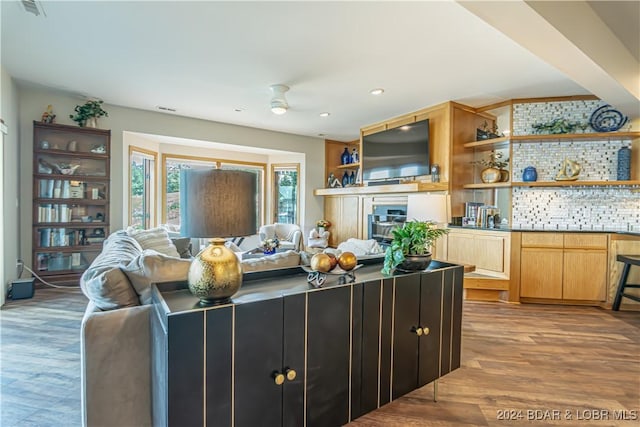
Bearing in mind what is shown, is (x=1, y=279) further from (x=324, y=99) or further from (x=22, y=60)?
(x=324, y=99)

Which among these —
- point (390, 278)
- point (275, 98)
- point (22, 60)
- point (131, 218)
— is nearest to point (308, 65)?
point (275, 98)

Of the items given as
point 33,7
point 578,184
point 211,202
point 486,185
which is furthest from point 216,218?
point 578,184

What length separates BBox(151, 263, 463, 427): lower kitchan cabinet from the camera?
3.82 ft

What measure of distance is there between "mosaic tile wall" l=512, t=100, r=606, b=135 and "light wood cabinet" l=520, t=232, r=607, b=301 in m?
1.40

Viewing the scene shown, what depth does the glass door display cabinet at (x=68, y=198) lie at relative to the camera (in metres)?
4.18

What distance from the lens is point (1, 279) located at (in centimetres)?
348

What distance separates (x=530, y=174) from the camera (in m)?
4.07

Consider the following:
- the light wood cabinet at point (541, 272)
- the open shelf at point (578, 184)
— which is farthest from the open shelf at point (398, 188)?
the light wood cabinet at point (541, 272)

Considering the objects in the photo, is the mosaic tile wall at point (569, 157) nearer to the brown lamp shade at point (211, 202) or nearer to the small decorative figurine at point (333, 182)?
the small decorative figurine at point (333, 182)

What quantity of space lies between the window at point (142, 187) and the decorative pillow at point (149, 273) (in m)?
3.93

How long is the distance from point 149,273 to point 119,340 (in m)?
0.34

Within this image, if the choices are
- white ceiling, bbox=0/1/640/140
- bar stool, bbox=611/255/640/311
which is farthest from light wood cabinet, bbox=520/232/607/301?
white ceiling, bbox=0/1/640/140

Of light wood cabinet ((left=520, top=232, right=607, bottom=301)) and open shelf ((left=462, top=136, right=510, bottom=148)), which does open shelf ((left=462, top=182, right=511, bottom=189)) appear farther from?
light wood cabinet ((left=520, top=232, right=607, bottom=301))

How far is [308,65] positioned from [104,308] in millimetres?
2736
